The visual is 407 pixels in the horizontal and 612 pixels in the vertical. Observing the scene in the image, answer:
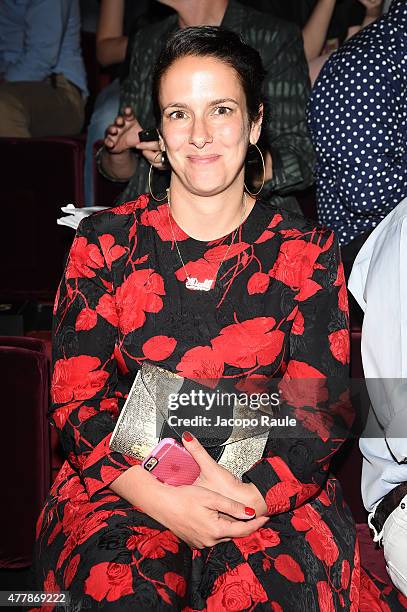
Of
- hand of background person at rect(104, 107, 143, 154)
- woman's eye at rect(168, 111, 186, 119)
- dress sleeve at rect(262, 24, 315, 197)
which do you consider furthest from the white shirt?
hand of background person at rect(104, 107, 143, 154)

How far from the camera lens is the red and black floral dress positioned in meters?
1.61

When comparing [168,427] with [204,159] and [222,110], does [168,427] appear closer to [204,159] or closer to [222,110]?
[204,159]

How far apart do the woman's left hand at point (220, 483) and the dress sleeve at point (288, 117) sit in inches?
42.9

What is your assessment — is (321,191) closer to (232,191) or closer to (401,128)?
(401,128)

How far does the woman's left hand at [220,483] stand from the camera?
5.32ft

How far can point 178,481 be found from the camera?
5.42ft

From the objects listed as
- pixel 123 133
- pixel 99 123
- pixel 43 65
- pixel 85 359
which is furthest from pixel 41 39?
pixel 85 359

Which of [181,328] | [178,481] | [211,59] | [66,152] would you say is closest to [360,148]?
[211,59]

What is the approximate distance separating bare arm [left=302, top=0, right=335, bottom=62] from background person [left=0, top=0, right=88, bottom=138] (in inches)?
40.3

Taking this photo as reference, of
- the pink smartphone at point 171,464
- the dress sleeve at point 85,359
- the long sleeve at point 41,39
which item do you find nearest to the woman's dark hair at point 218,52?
the dress sleeve at point 85,359

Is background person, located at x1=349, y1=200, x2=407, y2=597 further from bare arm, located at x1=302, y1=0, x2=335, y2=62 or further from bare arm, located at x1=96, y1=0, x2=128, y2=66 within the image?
bare arm, located at x1=96, y1=0, x2=128, y2=66

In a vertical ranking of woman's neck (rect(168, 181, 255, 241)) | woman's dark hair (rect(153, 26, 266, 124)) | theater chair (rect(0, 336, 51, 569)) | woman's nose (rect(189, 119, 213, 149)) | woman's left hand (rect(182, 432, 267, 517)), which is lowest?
theater chair (rect(0, 336, 51, 569))

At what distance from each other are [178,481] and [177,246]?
1.53 feet

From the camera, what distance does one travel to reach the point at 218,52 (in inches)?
68.6
